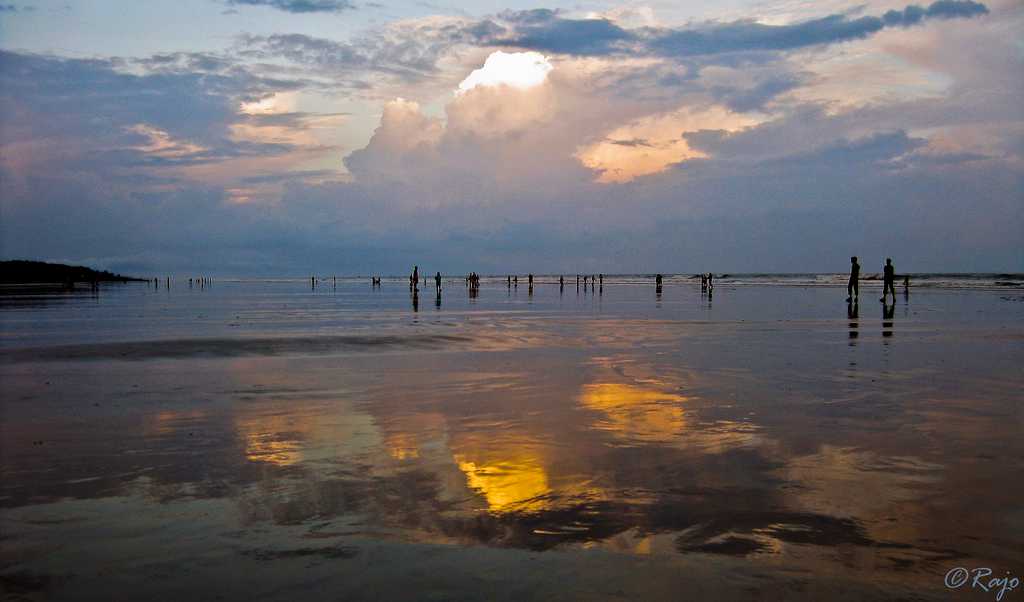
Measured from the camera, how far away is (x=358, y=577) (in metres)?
5.41

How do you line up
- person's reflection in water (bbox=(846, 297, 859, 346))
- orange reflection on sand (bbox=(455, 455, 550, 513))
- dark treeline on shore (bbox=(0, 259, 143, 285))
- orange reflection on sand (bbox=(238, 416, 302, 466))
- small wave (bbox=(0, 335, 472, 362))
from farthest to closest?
dark treeline on shore (bbox=(0, 259, 143, 285)) → person's reflection in water (bbox=(846, 297, 859, 346)) → small wave (bbox=(0, 335, 472, 362)) → orange reflection on sand (bbox=(238, 416, 302, 466)) → orange reflection on sand (bbox=(455, 455, 550, 513))

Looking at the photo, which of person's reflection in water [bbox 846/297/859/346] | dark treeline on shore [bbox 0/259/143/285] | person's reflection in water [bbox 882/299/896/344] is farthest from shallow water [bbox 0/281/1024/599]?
dark treeline on shore [bbox 0/259/143/285]

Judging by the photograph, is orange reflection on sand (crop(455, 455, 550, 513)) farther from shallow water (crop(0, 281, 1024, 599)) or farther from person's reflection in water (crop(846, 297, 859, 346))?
person's reflection in water (crop(846, 297, 859, 346))

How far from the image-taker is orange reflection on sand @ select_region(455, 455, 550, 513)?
276 inches

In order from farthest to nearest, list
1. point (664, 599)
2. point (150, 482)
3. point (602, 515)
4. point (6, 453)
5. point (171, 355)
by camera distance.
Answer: point (171, 355) → point (6, 453) → point (150, 482) → point (602, 515) → point (664, 599)

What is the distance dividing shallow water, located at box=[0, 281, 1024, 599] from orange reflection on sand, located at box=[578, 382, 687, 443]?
0.26ft

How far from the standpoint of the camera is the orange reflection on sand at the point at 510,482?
7.02m

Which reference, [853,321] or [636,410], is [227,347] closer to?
[636,410]

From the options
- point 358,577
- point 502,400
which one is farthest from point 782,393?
point 358,577

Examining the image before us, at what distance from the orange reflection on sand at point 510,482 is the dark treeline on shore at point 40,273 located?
125 m

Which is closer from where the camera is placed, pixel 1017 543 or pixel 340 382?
pixel 1017 543

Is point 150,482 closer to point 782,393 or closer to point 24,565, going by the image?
point 24,565

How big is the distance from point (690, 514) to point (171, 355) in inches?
662

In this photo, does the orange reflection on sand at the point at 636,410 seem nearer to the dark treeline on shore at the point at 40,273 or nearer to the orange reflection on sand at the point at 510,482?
the orange reflection on sand at the point at 510,482
